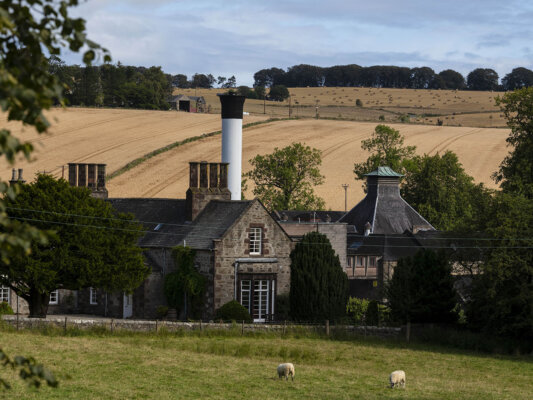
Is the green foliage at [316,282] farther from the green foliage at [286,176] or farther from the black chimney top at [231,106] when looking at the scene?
the green foliage at [286,176]

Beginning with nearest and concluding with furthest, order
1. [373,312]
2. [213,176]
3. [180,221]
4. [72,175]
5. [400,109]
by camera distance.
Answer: [373,312]
[180,221]
[213,176]
[72,175]
[400,109]

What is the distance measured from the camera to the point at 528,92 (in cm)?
5906

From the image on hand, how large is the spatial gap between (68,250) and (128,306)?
810 centimetres

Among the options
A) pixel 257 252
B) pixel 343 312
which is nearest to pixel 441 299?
pixel 343 312

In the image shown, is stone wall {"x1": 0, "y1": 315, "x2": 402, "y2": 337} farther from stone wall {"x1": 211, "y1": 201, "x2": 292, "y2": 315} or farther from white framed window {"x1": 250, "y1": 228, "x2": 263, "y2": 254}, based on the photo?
white framed window {"x1": 250, "y1": 228, "x2": 263, "y2": 254}

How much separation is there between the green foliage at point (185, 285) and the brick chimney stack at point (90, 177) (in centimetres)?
909

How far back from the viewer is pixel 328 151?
122 meters

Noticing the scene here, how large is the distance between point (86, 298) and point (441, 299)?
2095 cm

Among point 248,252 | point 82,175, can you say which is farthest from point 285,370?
point 82,175

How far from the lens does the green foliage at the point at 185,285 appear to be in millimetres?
50594

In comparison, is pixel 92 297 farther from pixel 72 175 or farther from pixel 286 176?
pixel 286 176

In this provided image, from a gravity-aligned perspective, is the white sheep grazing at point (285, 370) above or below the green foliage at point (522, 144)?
below

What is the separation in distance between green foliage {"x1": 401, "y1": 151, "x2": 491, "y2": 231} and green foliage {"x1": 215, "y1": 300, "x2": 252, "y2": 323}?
40111mm

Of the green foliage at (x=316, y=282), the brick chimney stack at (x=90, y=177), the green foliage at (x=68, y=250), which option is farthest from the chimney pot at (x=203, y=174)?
the green foliage at (x=68, y=250)
